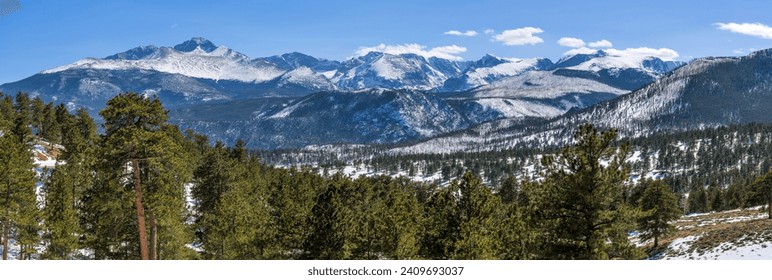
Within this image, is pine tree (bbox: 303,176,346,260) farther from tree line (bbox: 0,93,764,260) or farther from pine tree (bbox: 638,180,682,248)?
pine tree (bbox: 638,180,682,248)

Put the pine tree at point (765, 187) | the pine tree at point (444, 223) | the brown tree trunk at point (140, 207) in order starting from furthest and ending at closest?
the pine tree at point (765, 187)
the pine tree at point (444, 223)
the brown tree trunk at point (140, 207)

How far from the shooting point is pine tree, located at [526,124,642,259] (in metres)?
20.4

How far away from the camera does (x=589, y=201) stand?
67.3 feet

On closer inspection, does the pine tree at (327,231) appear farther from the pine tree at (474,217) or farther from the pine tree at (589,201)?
the pine tree at (589,201)

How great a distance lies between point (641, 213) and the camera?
69.6ft

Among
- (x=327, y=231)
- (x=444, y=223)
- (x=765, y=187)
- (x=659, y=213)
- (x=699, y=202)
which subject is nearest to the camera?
(x=444, y=223)

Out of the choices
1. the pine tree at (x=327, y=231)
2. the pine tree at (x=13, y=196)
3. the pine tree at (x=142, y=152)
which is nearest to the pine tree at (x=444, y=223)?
the pine tree at (x=327, y=231)

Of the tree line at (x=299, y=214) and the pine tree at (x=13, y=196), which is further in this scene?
the pine tree at (x=13, y=196)

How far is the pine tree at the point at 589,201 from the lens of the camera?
20.4 meters

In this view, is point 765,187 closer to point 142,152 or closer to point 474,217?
point 474,217

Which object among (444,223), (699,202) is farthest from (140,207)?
(699,202)

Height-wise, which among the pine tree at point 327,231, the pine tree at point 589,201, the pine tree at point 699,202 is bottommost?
the pine tree at point 699,202

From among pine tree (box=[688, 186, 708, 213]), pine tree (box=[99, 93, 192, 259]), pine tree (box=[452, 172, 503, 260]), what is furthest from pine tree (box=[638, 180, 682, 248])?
pine tree (box=[688, 186, 708, 213])
